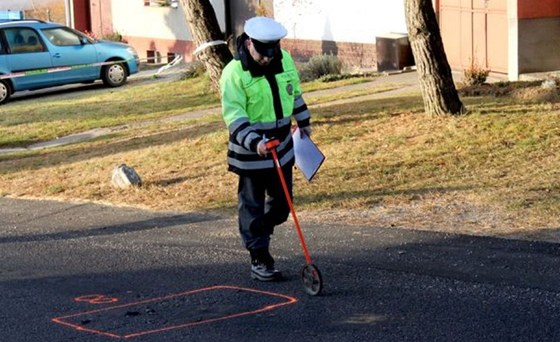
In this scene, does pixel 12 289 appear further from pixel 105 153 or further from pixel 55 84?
pixel 55 84

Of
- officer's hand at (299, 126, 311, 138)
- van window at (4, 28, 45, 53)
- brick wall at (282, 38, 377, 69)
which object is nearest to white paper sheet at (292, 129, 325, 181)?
officer's hand at (299, 126, 311, 138)

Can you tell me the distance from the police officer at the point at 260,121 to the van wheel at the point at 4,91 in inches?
662

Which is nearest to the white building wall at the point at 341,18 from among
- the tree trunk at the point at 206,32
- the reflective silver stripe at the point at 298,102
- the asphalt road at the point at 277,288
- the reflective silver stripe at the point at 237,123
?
the tree trunk at the point at 206,32

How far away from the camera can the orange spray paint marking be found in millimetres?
7262

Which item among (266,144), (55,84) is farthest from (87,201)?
(55,84)

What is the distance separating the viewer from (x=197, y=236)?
9.95 m

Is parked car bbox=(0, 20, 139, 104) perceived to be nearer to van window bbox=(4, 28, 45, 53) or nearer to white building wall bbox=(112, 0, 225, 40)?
van window bbox=(4, 28, 45, 53)

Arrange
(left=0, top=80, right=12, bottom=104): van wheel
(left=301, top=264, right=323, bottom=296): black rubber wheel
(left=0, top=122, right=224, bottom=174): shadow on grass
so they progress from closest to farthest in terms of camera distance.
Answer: (left=301, top=264, right=323, bottom=296): black rubber wheel, (left=0, top=122, right=224, bottom=174): shadow on grass, (left=0, top=80, right=12, bottom=104): van wheel

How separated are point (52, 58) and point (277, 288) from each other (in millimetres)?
17788

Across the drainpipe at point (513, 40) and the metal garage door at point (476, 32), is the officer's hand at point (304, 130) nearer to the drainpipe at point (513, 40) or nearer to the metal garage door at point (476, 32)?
the drainpipe at point (513, 40)

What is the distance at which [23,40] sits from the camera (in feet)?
81.0

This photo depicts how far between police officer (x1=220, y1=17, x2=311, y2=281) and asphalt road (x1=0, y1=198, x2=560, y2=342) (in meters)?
0.41

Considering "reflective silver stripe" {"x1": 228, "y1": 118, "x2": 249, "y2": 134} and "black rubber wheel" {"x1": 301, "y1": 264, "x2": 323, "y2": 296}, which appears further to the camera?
"reflective silver stripe" {"x1": 228, "y1": 118, "x2": 249, "y2": 134}

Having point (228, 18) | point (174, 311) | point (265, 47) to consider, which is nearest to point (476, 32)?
point (228, 18)
